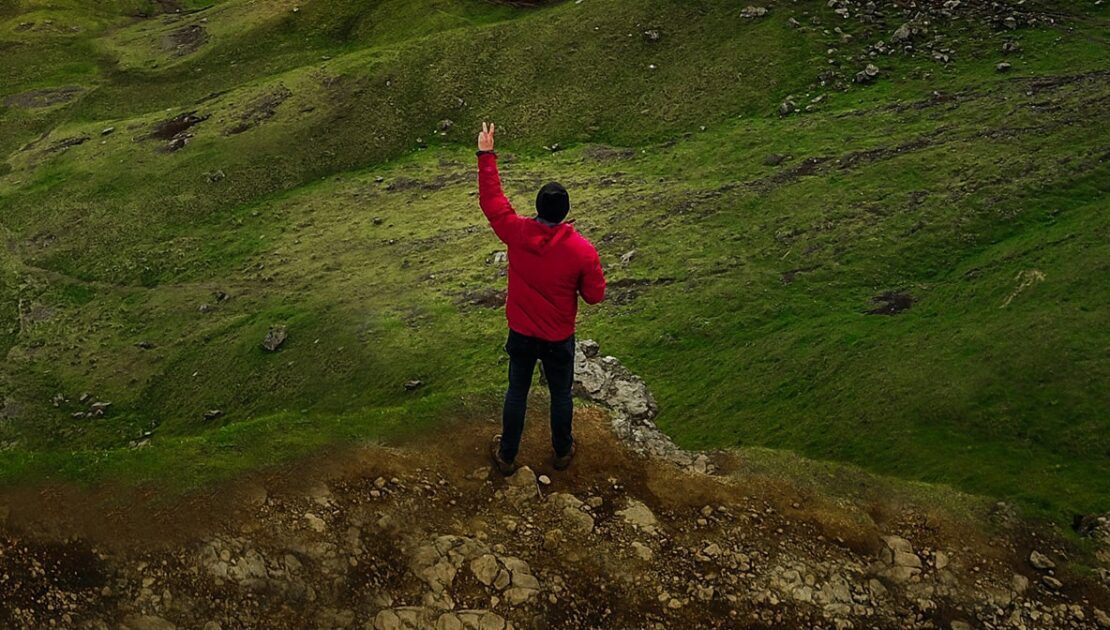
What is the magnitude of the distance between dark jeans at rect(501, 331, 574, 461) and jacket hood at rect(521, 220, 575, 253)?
1.53 meters

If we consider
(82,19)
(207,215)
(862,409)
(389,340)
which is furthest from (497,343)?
(82,19)

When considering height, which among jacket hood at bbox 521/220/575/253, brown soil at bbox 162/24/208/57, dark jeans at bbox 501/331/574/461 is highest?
jacket hood at bbox 521/220/575/253

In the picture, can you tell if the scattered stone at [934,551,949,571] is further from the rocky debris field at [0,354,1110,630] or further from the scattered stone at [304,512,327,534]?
the scattered stone at [304,512,327,534]

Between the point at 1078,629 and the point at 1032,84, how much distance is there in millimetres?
23932

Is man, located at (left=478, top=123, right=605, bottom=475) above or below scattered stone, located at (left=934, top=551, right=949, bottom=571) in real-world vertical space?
above

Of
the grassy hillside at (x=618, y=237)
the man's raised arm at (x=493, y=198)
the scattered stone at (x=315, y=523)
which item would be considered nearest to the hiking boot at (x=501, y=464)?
the grassy hillside at (x=618, y=237)

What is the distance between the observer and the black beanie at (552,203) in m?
11.9

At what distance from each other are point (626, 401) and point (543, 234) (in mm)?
6016

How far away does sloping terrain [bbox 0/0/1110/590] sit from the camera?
15.4 meters

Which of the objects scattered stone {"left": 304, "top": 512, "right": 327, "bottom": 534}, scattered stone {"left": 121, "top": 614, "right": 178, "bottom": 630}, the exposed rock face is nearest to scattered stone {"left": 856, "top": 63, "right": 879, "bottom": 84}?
the exposed rock face

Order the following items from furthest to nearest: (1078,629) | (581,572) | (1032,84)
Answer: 1. (1032,84)
2. (581,572)
3. (1078,629)

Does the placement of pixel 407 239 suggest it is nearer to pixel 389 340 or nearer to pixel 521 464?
pixel 389 340

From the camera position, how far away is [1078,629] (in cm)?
1085

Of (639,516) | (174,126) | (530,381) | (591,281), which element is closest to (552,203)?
(591,281)
